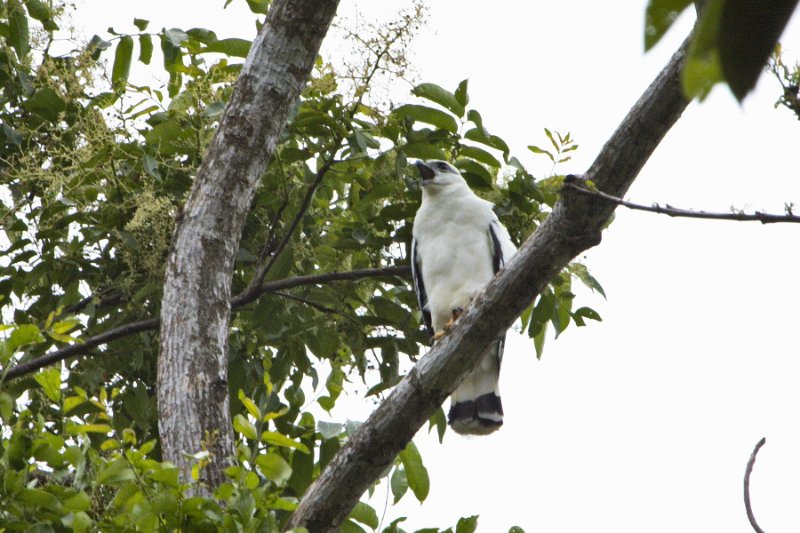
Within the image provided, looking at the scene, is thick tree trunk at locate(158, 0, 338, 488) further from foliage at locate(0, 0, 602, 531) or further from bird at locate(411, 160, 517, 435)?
bird at locate(411, 160, 517, 435)

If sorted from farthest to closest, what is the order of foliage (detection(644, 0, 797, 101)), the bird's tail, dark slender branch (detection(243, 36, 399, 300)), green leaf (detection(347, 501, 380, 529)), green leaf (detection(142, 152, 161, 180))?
the bird's tail < green leaf (detection(142, 152, 161, 180)) < dark slender branch (detection(243, 36, 399, 300)) < green leaf (detection(347, 501, 380, 529)) < foliage (detection(644, 0, 797, 101))

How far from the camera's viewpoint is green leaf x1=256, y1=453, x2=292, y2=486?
219cm

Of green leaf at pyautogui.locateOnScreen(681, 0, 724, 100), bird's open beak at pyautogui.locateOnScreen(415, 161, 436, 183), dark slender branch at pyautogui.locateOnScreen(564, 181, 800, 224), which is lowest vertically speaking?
green leaf at pyautogui.locateOnScreen(681, 0, 724, 100)

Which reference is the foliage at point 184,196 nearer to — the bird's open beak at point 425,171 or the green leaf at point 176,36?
the green leaf at point 176,36

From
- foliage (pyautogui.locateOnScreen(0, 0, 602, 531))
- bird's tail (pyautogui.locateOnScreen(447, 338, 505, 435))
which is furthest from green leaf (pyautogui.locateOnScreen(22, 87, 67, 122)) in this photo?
bird's tail (pyautogui.locateOnScreen(447, 338, 505, 435))

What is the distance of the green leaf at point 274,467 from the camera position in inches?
86.3

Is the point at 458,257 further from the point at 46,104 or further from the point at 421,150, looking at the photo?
the point at 46,104

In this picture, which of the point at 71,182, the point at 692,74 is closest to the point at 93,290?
the point at 71,182

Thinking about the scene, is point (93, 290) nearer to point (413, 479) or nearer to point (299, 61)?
point (299, 61)

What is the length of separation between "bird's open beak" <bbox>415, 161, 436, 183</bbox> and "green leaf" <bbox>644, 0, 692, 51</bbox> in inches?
178

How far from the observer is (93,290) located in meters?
3.78

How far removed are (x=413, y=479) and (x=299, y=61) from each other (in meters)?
1.43

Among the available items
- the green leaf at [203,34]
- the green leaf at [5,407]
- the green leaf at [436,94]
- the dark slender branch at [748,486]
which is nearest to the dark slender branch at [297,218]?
the green leaf at [436,94]

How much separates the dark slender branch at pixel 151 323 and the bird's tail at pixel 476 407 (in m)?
1.01
